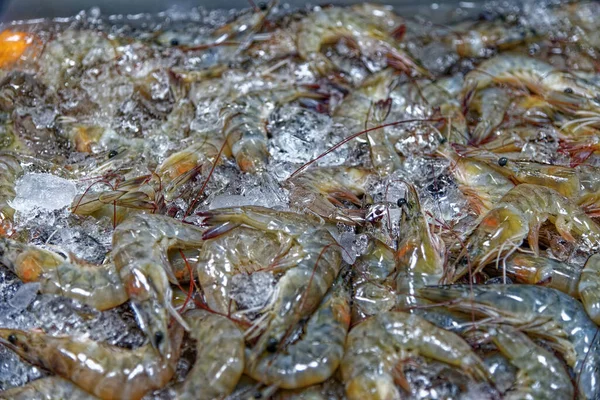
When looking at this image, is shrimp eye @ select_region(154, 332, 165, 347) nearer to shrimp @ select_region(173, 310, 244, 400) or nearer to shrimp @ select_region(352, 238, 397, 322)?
shrimp @ select_region(173, 310, 244, 400)

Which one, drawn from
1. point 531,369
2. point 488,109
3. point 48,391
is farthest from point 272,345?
point 488,109

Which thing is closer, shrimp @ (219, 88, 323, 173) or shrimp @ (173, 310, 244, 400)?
shrimp @ (173, 310, 244, 400)

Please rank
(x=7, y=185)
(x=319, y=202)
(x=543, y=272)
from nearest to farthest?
(x=543, y=272) < (x=319, y=202) < (x=7, y=185)

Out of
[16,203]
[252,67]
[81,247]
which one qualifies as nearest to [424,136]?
[252,67]

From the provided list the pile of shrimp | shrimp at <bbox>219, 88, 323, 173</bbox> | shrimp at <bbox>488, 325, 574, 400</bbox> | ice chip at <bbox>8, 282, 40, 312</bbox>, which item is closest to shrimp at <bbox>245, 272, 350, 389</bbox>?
the pile of shrimp

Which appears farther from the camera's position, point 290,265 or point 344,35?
point 344,35

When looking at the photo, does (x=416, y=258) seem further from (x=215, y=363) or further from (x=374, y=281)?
(x=215, y=363)

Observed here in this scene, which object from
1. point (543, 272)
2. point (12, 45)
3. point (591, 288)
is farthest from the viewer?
point (12, 45)

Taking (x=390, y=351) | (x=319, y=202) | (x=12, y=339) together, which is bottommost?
(x=390, y=351)

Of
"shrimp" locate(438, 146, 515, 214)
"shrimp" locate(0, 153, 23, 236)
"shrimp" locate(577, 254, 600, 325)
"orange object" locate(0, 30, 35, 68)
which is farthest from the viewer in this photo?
"orange object" locate(0, 30, 35, 68)
